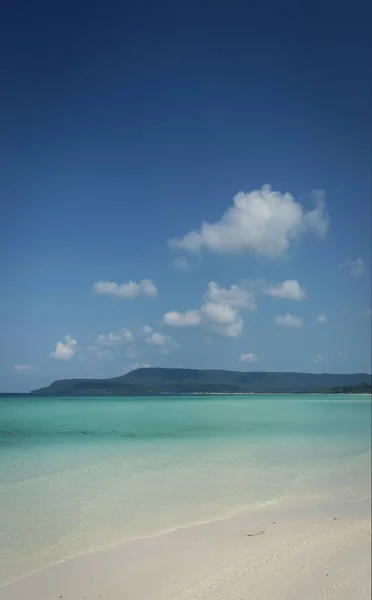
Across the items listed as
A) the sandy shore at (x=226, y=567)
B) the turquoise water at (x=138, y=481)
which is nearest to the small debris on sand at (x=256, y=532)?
the sandy shore at (x=226, y=567)

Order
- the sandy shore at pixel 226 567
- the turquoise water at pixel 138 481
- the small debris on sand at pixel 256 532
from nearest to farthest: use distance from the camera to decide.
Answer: the sandy shore at pixel 226 567, the turquoise water at pixel 138 481, the small debris on sand at pixel 256 532

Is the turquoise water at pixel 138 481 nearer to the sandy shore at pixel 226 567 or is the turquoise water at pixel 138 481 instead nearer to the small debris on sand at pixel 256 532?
the sandy shore at pixel 226 567

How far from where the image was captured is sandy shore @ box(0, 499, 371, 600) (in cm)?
362

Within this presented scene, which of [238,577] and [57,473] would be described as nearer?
[238,577]

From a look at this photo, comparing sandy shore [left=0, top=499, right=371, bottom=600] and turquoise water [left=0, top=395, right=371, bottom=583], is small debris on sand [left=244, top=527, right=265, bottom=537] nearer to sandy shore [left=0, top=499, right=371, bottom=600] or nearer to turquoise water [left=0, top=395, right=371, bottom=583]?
sandy shore [left=0, top=499, right=371, bottom=600]

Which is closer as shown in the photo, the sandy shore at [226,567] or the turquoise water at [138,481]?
the sandy shore at [226,567]

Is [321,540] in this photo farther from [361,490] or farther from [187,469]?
[187,469]

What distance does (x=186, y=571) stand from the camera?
13.2 feet

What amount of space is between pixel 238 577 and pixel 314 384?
85.6 ft

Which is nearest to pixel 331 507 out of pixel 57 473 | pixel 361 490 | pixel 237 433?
pixel 361 490

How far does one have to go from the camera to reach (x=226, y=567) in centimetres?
412

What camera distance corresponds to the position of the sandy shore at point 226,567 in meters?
3.62

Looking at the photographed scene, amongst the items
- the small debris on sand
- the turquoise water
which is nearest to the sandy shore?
the small debris on sand

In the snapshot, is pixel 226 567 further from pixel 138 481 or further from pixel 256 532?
pixel 138 481
